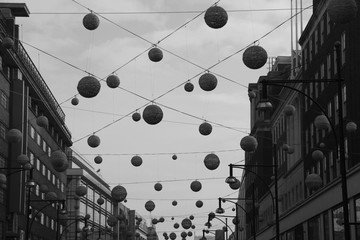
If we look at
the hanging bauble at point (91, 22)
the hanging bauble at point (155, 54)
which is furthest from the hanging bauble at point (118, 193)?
the hanging bauble at point (91, 22)

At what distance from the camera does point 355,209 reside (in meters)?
47.5

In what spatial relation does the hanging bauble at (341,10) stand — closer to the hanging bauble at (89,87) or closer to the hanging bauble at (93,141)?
the hanging bauble at (89,87)

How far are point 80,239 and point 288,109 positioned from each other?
9198 centimetres

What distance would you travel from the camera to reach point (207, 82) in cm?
2909

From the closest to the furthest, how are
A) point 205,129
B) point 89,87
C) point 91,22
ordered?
1. point 91,22
2. point 89,87
3. point 205,129

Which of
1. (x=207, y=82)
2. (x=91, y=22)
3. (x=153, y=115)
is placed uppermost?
(x=91, y=22)

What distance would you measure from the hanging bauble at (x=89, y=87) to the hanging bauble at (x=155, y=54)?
194cm

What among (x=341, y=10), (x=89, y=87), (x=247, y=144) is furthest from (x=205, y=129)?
(x=341, y=10)

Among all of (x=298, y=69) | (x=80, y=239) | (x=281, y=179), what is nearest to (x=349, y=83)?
(x=298, y=69)

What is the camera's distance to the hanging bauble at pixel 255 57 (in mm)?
26109

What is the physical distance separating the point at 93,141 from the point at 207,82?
9833 millimetres

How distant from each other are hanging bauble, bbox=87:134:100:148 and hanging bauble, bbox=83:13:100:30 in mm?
10741

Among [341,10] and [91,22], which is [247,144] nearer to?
[91,22]

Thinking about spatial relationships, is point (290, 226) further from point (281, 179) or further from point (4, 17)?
point (4, 17)
